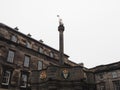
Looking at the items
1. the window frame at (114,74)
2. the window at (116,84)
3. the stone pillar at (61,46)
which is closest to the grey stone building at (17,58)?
the stone pillar at (61,46)

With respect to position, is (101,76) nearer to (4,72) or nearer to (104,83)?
(104,83)

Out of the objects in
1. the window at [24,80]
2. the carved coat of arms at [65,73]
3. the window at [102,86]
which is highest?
the carved coat of arms at [65,73]

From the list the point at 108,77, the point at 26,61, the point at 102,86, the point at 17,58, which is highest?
the point at 17,58

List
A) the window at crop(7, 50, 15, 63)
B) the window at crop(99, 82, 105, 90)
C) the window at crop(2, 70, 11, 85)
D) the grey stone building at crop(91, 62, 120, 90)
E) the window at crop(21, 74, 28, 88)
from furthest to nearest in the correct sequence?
the window at crop(99, 82, 105, 90) → the grey stone building at crop(91, 62, 120, 90) → the window at crop(21, 74, 28, 88) → the window at crop(7, 50, 15, 63) → the window at crop(2, 70, 11, 85)

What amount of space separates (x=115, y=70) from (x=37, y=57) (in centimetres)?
1643

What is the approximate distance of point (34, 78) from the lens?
16.2m

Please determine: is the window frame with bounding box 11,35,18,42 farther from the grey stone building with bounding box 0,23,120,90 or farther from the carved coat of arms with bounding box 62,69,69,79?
the carved coat of arms with bounding box 62,69,69,79

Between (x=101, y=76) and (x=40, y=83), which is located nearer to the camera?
(x=40, y=83)

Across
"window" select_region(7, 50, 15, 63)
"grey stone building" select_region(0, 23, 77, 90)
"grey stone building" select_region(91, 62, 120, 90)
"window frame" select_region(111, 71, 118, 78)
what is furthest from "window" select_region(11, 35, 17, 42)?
"window frame" select_region(111, 71, 118, 78)

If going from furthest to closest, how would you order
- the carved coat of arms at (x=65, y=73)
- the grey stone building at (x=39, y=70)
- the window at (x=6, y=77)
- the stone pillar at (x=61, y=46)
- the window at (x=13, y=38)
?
the window at (x=13, y=38), the window at (x=6, y=77), the stone pillar at (x=61, y=46), the carved coat of arms at (x=65, y=73), the grey stone building at (x=39, y=70)

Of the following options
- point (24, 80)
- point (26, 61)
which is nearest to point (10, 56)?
point (26, 61)

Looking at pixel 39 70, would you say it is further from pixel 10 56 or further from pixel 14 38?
pixel 14 38

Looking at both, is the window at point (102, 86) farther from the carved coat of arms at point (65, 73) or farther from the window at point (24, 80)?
the carved coat of arms at point (65, 73)

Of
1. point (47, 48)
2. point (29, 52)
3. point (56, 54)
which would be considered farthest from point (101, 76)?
point (29, 52)
